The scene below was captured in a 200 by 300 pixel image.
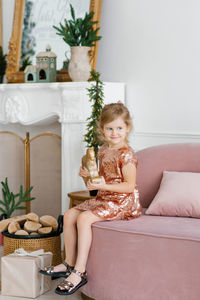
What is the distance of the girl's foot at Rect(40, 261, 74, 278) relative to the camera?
103 inches

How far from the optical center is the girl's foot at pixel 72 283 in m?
2.49

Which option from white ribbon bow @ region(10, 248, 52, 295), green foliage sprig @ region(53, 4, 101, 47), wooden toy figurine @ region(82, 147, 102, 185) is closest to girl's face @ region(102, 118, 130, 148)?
wooden toy figurine @ region(82, 147, 102, 185)

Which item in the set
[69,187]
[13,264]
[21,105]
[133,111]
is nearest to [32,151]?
[21,105]

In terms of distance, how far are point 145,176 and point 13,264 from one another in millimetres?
946

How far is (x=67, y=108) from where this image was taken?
3.62 metres

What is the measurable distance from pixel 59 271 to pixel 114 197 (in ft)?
1.61

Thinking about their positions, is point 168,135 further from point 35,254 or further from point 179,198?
point 35,254

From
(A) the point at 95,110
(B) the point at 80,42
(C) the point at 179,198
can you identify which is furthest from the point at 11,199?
(C) the point at 179,198

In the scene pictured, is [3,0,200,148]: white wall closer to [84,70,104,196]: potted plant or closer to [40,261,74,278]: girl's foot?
[84,70,104,196]: potted plant

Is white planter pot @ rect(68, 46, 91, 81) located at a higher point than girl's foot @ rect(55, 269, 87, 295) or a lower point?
higher

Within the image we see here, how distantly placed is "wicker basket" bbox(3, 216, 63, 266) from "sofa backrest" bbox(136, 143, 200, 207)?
1.86 ft

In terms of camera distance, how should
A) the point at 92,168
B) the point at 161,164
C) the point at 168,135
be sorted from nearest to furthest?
the point at 92,168 → the point at 161,164 → the point at 168,135

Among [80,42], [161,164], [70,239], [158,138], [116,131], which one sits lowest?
[70,239]

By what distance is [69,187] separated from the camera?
3.63m
